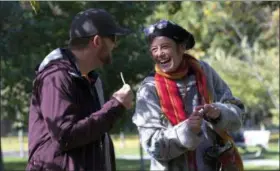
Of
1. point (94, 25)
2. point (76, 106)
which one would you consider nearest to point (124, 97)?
point (76, 106)

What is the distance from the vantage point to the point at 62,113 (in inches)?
103

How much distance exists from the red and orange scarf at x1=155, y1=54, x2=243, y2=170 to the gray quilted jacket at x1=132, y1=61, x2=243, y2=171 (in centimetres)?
3

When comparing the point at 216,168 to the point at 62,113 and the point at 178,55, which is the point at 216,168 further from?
the point at 62,113

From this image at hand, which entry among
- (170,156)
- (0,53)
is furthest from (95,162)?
(0,53)

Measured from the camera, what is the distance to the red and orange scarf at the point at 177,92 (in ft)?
10.8

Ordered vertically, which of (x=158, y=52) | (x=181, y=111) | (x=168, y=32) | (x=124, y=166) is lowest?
(x=181, y=111)

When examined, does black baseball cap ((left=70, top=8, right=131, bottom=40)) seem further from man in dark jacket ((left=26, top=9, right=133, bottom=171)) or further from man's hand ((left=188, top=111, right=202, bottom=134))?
man's hand ((left=188, top=111, right=202, bottom=134))

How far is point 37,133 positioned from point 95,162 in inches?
11.6

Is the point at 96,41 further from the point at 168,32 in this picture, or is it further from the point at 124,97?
the point at 168,32

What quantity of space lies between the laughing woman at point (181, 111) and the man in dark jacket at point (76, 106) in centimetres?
36

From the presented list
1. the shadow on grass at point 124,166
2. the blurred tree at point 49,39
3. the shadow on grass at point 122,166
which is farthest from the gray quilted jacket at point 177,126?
the shadow on grass at point 122,166

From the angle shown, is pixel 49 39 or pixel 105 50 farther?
pixel 49 39

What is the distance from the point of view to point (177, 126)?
3.19 meters

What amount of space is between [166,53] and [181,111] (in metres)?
0.33
